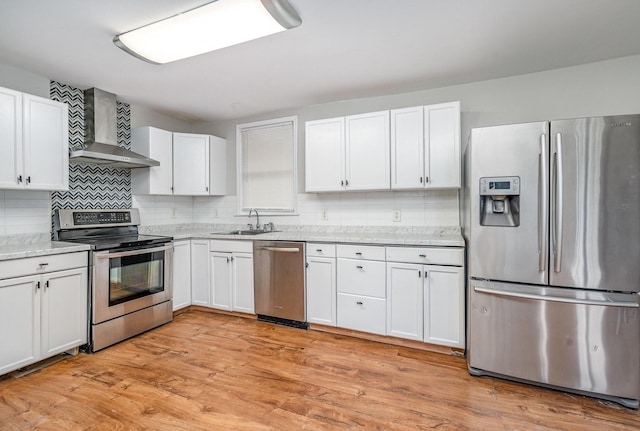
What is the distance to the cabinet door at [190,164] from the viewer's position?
152 inches

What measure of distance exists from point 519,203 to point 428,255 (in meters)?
0.78

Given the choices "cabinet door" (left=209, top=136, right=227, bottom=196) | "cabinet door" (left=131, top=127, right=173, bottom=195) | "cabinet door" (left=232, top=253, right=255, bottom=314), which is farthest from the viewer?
"cabinet door" (left=209, top=136, right=227, bottom=196)

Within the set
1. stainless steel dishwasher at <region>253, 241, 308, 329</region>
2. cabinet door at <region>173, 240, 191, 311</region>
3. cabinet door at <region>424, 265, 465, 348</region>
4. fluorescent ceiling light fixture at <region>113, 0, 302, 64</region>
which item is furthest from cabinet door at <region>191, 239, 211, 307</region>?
cabinet door at <region>424, 265, 465, 348</region>

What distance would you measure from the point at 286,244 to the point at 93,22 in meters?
2.20

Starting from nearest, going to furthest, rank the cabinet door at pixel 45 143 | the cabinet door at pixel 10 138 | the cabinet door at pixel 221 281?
the cabinet door at pixel 10 138, the cabinet door at pixel 45 143, the cabinet door at pixel 221 281

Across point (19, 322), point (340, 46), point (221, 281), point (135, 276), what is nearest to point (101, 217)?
point (135, 276)

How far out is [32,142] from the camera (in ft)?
8.34

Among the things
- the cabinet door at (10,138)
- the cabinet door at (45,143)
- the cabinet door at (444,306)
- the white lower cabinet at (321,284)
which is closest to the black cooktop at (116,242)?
the cabinet door at (45,143)

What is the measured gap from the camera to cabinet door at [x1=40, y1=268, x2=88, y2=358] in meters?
2.38

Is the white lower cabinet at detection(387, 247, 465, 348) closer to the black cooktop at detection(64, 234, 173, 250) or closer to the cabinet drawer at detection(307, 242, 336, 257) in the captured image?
the cabinet drawer at detection(307, 242, 336, 257)

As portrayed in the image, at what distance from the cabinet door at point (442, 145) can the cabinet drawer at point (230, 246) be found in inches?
75.3

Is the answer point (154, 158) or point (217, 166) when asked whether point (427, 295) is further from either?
point (154, 158)

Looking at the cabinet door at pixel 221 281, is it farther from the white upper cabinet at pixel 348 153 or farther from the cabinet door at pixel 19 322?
the cabinet door at pixel 19 322

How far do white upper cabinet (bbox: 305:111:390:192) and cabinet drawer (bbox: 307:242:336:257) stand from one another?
61 centimetres
